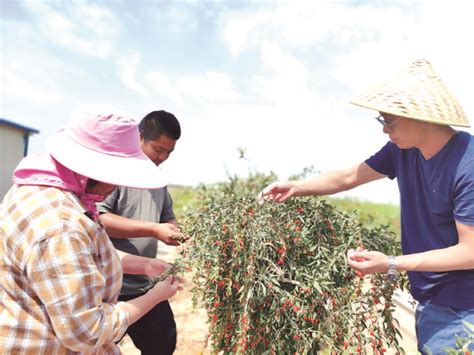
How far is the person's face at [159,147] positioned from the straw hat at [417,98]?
1133 millimetres

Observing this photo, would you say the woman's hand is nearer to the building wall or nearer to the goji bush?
the goji bush

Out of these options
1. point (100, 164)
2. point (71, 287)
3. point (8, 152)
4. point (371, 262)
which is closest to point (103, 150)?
point (100, 164)

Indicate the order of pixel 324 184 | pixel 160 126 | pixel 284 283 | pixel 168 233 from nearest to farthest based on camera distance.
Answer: pixel 284 283 → pixel 168 233 → pixel 324 184 → pixel 160 126

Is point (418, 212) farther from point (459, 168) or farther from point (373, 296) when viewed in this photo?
point (373, 296)

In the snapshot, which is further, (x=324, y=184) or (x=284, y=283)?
(x=324, y=184)

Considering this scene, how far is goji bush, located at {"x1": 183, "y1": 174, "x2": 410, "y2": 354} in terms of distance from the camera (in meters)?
1.94

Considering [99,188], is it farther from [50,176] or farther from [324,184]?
[324,184]

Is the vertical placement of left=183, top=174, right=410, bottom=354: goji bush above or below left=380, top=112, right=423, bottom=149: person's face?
below

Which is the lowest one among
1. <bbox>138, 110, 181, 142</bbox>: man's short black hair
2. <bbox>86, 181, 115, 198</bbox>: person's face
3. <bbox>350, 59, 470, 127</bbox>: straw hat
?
<bbox>86, 181, 115, 198</bbox>: person's face

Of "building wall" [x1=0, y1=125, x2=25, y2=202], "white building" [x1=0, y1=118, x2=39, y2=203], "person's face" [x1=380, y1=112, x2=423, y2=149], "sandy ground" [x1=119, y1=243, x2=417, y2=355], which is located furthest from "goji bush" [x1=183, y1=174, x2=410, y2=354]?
"building wall" [x1=0, y1=125, x2=25, y2=202]

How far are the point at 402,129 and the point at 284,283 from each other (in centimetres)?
82

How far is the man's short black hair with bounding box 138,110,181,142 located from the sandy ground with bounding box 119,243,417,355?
4.74 feet

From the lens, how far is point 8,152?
13578 mm

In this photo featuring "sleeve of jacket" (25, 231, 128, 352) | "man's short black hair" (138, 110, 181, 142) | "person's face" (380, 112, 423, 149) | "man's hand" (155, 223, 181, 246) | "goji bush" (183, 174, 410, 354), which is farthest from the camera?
"man's short black hair" (138, 110, 181, 142)
